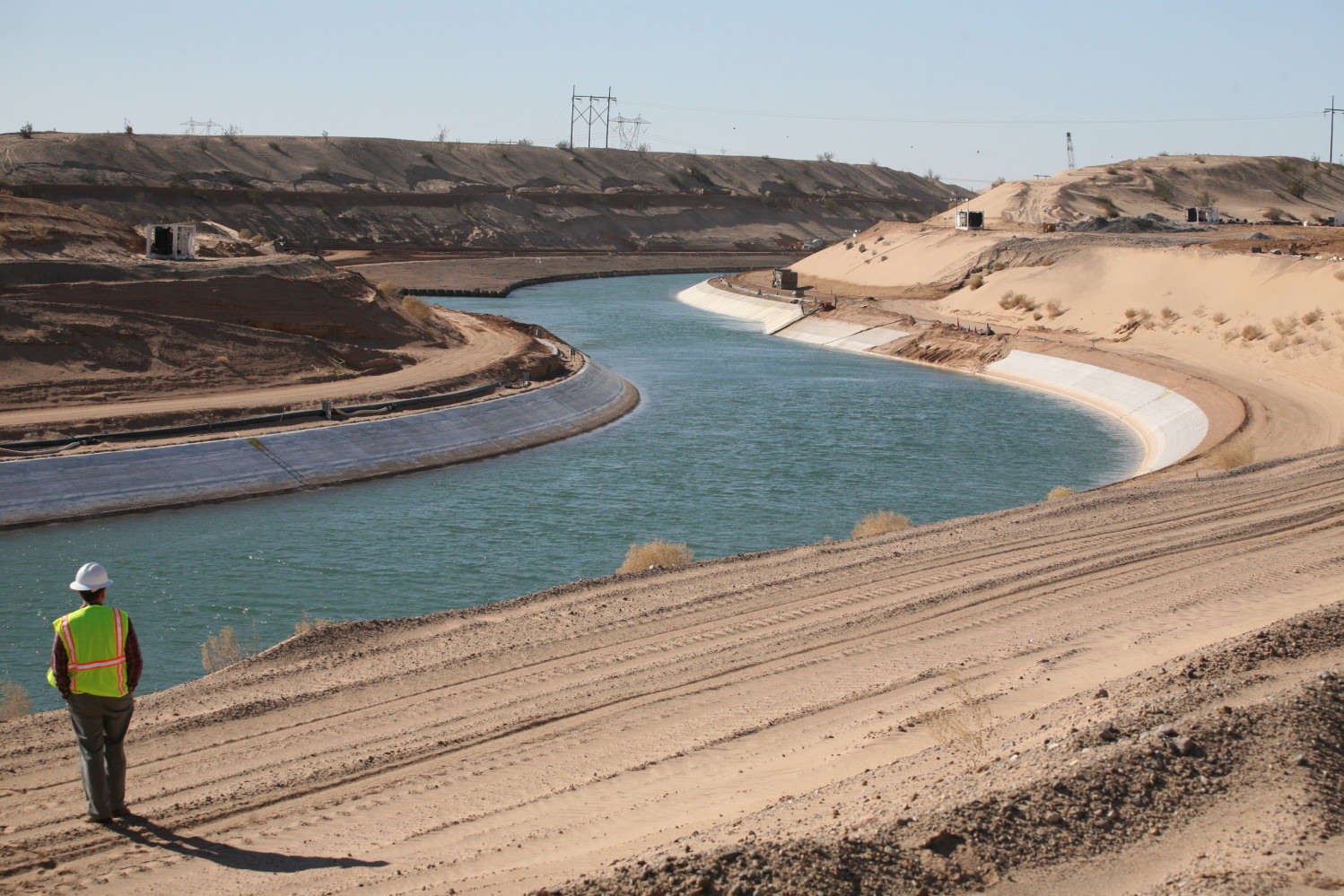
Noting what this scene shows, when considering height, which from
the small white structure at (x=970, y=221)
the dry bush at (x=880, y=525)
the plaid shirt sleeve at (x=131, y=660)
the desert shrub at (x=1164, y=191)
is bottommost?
the dry bush at (x=880, y=525)

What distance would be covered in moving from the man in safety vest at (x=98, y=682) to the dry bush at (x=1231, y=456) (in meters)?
24.4

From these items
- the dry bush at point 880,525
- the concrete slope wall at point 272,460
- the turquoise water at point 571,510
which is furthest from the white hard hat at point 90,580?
the concrete slope wall at point 272,460

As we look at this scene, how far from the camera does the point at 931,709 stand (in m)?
11.0

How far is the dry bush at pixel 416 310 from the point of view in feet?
155

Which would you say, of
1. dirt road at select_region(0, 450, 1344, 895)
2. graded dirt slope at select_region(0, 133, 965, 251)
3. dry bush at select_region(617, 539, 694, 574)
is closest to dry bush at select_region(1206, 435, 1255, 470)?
dirt road at select_region(0, 450, 1344, 895)

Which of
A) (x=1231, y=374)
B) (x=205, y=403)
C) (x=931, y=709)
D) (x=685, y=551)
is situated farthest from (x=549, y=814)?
(x=1231, y=374)

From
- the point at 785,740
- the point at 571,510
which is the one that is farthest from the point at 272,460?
the point at 785,740

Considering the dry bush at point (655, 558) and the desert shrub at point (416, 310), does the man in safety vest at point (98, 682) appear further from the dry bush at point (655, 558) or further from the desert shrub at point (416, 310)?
the desert shrub at point (416, 310)

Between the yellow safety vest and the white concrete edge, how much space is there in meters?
26.5

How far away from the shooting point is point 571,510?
26672 millimetres

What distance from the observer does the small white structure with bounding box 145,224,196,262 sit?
141ft

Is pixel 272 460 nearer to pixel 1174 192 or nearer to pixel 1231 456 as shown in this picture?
pixel 1231 456

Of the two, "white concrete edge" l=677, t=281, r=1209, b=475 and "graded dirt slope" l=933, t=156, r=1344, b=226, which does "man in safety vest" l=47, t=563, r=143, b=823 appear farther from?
"graded dirt slope" l=933, t=156, r=1344, b=226

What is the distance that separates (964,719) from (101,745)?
23.3 ft
